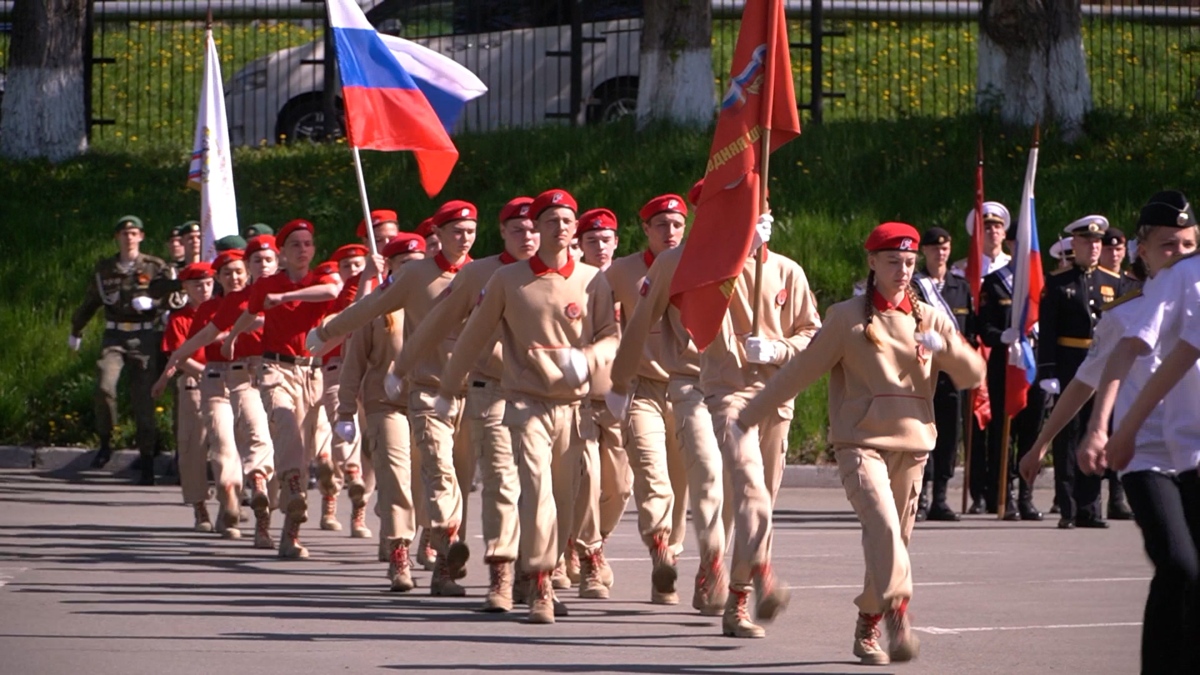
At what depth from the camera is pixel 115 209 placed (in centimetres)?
2253

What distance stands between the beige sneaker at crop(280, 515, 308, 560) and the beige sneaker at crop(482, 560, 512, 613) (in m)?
2.68

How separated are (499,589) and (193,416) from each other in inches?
211

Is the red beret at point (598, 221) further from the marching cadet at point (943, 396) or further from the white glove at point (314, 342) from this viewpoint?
the marching cadet at point (943, 396)

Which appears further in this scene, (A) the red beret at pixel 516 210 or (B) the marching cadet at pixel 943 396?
(B) the marching cadet at pixel 943 396

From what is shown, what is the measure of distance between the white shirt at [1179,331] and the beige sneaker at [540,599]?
348 centimetres

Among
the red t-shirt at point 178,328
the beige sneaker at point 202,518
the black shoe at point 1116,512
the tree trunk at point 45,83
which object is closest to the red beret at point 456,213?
the beige sneaker at point 202,518

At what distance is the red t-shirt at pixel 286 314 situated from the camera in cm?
1344

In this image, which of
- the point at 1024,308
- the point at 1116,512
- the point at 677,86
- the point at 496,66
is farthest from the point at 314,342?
the point at 496,66

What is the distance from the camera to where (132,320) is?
18031mm

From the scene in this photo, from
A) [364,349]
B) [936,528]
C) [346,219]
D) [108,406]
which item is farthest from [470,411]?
[346,219]

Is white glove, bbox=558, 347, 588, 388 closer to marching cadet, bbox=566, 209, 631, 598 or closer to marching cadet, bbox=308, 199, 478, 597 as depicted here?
marching cadet, bbox=566, 209, 631, 598

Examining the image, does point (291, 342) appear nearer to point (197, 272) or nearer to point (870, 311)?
point (197, 272)

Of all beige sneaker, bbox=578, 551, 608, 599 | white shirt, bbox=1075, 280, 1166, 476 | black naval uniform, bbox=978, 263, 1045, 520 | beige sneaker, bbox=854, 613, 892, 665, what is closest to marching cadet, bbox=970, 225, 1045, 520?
black naval uniform, bbox=978, 263, 1045, 520

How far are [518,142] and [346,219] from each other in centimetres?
233
